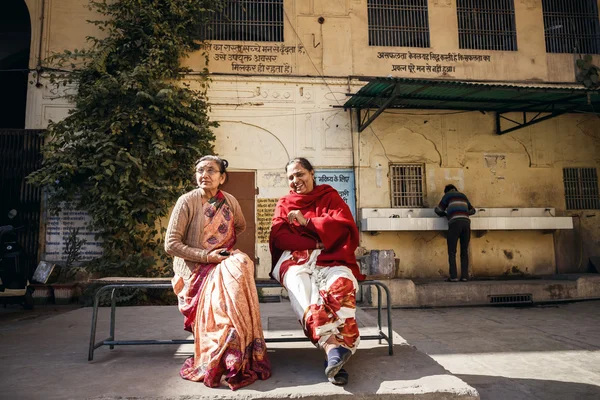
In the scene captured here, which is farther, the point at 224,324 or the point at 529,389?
the point at 529,389

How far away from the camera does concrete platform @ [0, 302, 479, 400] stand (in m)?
2.32

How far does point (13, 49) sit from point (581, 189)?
1485 cm

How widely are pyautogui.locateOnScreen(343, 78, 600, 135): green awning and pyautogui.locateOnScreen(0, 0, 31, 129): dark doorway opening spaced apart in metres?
8.07

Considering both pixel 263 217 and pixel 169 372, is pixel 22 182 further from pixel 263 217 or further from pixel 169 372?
pixel 169 372

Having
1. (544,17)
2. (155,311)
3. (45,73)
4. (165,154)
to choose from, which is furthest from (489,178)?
(45,73)

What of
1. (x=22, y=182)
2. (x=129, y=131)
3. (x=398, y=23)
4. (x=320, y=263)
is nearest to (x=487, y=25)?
(x=398, y=23)

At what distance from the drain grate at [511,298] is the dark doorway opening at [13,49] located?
446 inches

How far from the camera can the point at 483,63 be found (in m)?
9.41

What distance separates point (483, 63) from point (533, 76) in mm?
1267

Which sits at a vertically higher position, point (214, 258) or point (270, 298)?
point (214, 258)

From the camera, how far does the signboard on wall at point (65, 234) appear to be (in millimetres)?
7992

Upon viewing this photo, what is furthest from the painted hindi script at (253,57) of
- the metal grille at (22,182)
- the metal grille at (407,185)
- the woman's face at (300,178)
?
the woman's face at (300,178)

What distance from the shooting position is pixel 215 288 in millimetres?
2732

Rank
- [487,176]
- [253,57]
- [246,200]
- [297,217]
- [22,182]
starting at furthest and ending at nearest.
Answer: [487,176] < [253,57] < [246,200] < [22,182] < [297,217]
